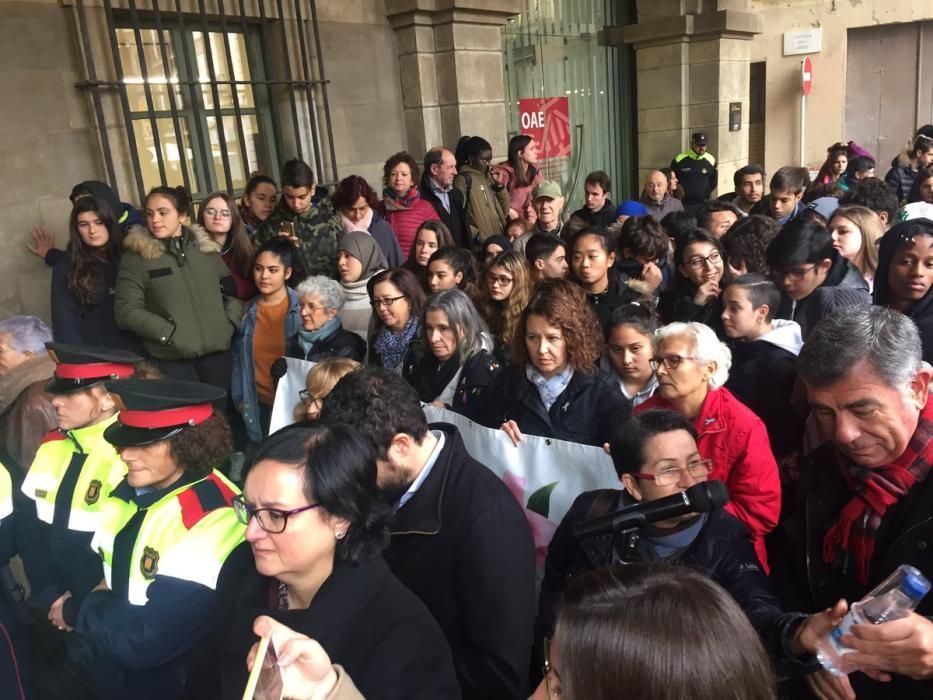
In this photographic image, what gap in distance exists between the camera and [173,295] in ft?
13.6

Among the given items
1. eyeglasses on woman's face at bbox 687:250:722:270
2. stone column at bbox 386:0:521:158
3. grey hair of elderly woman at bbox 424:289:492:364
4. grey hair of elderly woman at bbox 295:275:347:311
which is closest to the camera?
grey hair of elderly woman at bbox 424:289:492:364

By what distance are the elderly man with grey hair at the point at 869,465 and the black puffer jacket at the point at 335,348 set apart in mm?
2530

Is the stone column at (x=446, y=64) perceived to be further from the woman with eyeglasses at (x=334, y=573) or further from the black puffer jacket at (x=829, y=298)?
the woman with eyeglasses at (x=334, y=573)

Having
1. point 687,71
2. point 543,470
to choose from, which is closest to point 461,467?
point 543,470

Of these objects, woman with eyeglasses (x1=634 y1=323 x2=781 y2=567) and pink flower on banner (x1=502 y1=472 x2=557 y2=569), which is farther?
pink flower on banner (x1=502 y1=472 x2=557 y2=569)

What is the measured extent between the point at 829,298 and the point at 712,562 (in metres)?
1.88

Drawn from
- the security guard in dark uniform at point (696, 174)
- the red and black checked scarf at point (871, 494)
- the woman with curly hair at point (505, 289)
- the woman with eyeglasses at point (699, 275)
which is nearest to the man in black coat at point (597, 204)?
the woman with eyeglasses at point (699, 275)

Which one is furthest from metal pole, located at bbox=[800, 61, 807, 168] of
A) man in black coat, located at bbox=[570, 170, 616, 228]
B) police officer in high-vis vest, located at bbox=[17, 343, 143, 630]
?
police officer in high-vis vest, located at bbox=[17, 343, 143, 630]

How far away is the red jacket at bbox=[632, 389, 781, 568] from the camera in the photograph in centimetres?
235

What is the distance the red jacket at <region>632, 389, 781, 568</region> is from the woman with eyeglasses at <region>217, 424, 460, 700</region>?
1.10 m

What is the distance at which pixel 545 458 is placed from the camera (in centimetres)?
267

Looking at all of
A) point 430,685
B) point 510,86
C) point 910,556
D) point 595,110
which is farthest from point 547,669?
point 595,110

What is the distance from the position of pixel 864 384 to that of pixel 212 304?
3599mm

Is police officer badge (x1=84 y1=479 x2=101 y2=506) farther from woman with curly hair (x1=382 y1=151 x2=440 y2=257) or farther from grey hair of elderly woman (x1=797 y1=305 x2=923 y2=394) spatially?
woman with curly hair (x1=382 y1=151 x2=440 y2=257)
